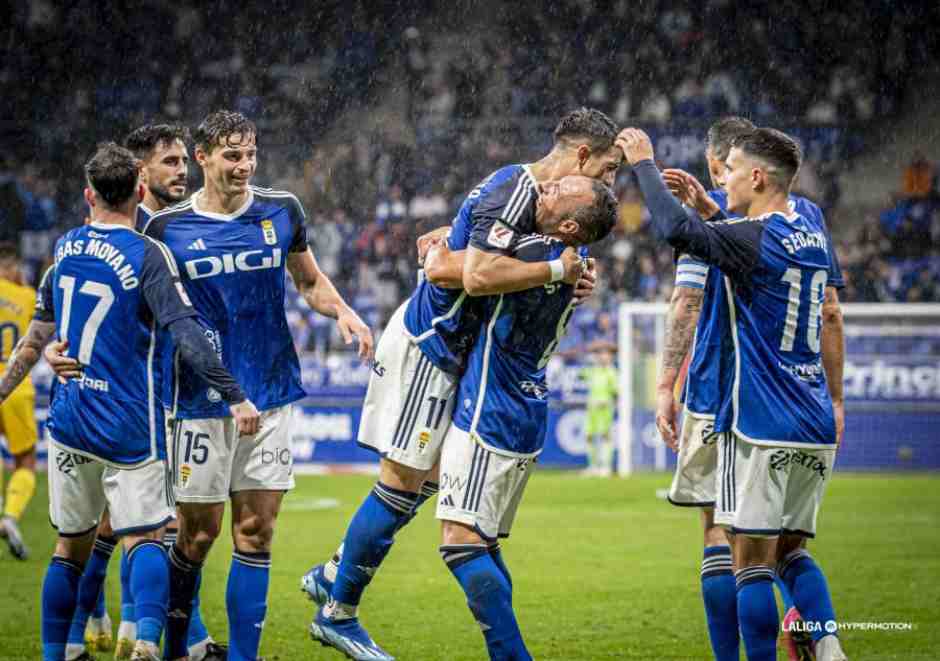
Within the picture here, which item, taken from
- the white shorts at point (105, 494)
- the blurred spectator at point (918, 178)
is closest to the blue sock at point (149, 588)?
the white shorts at point (105, 494)

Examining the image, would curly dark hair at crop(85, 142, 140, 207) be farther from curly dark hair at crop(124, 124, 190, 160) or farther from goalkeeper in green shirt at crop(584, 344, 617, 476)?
goalkeeper in green shirt at crop(584, 344, 617, 476)

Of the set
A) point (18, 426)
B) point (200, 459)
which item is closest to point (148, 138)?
point (200, 459)

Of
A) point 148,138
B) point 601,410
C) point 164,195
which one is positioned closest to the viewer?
point 148,138

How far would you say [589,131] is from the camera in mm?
5527

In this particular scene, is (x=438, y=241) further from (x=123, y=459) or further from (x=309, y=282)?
(x=123, y=459)

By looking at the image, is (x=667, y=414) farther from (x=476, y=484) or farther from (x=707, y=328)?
(x=476, y=484)

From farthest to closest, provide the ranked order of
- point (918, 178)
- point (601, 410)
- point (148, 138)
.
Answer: point (918, 178) < point (601, 410) < point (148, 138)

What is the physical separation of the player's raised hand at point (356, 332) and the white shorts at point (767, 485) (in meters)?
1.76

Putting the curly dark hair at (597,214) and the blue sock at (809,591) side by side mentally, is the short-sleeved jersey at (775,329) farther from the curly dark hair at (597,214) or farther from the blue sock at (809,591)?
the blue sock at (809,591)

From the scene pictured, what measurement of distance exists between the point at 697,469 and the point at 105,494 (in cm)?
270

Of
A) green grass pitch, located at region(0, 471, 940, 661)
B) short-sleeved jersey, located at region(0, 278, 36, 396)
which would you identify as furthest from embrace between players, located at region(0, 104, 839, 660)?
short-sleeved jersey, located at region(0, 278, 36, 396)

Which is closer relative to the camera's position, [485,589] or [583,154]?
[485,589]

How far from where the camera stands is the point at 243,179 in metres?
5.96

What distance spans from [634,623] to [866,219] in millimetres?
18792
